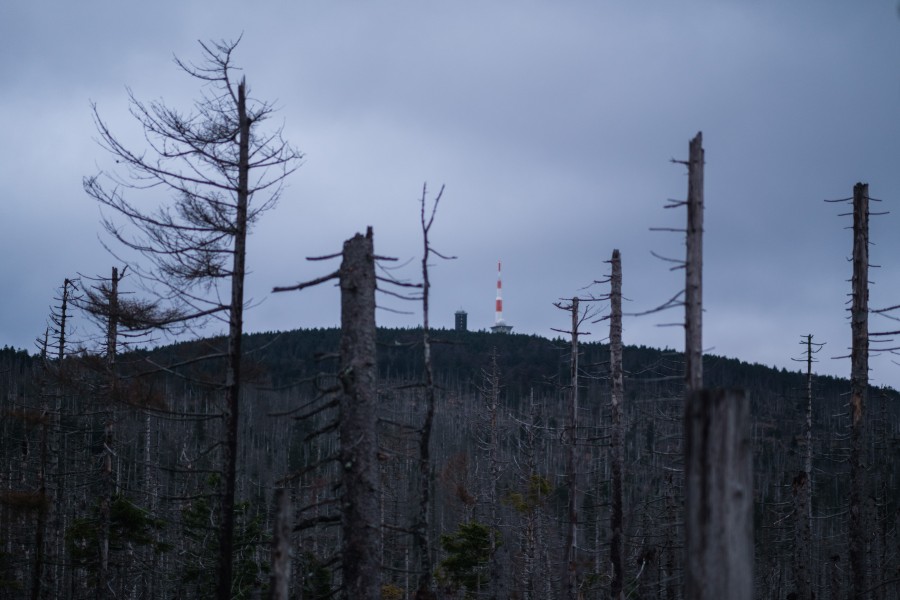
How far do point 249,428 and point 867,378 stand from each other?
90.0 m

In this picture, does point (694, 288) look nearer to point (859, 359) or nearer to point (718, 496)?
point (718, 496)

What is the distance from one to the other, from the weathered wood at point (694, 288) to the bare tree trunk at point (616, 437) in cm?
865

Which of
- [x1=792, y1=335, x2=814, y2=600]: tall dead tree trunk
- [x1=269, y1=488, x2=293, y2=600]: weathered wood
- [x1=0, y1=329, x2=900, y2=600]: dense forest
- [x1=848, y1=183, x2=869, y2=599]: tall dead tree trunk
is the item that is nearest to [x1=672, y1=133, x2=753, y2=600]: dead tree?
[x1=269, y1=488, x2=293, y2=600]: weathered wood

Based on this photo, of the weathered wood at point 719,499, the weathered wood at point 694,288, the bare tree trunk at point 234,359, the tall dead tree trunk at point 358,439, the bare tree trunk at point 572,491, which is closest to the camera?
the weathered wood at point 719,499

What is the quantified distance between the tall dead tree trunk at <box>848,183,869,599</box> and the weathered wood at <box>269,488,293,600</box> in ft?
39.2

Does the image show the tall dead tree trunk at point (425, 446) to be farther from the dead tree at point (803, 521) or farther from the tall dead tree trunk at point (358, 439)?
the dead tree at point (803, 521)

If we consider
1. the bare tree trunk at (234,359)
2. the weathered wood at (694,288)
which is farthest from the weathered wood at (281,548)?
the weathered wood at (694,288)

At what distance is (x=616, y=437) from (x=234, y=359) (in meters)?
10.6

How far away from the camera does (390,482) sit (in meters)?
60.8

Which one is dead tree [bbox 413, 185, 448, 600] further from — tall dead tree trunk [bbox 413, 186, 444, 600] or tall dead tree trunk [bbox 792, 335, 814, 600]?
tall dead tree trunk [bbox 792, 335, 814, 600]

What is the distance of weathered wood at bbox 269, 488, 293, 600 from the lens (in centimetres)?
809

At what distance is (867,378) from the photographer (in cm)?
1562

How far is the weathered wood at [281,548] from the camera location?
8.09m

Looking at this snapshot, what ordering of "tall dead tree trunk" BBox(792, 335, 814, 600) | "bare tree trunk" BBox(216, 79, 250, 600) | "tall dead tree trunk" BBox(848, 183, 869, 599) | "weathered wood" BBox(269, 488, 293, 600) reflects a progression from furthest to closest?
1. "tall dead tree trunk" BBox(792, 335, 814, 600)
2. "tall dead tree trunk" BBox(848, 183, 869, 599)
3. "bare tree trunk" BBox(216, 79, 250, 600)
4. "weathered wood" BBox(269, 488, 293, 600)
